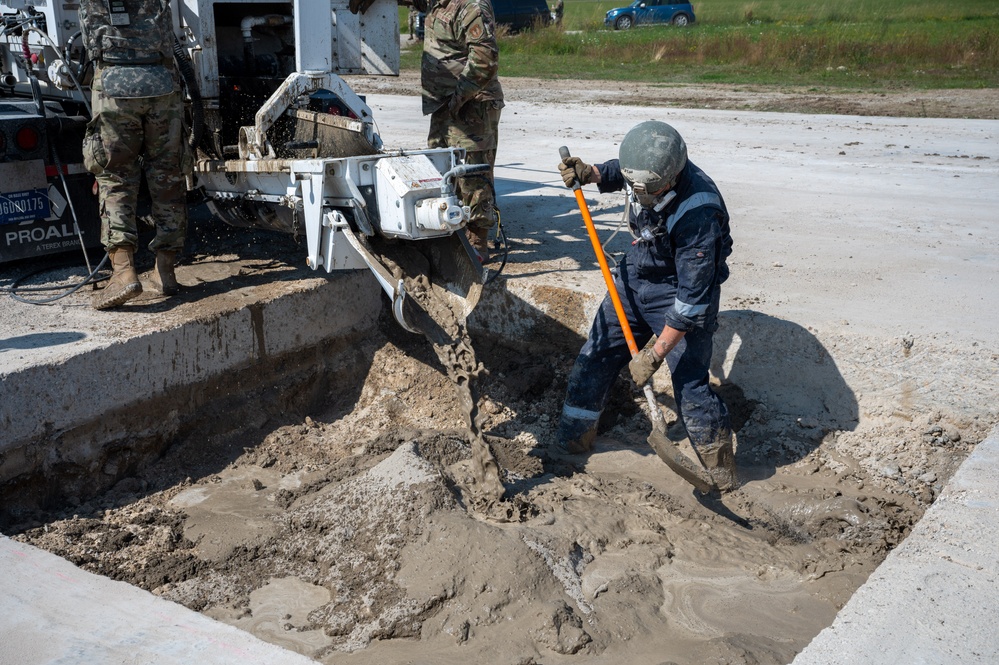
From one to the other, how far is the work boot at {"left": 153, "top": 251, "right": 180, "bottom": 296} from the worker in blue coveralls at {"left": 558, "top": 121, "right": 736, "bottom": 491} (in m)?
2.32

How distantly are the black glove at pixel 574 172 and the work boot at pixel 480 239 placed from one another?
4.57 ft

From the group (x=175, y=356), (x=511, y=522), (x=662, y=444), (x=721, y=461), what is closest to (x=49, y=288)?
(x=175, y=356)

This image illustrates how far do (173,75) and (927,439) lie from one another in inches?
170

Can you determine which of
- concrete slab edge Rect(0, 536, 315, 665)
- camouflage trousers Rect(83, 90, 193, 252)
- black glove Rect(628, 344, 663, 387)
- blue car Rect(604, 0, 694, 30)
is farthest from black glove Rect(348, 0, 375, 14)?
blue car Rect(604, 0, 694, 30)

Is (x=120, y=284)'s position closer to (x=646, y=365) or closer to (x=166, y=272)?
(x=166, y=272)

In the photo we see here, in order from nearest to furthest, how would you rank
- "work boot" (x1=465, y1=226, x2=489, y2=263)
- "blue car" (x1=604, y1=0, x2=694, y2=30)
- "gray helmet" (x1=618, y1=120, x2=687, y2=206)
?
"gray helmet" (x1=618, y1=120, x2=687, y2=206)
"work boot" (x1=465, y1=226, x2=489, y2=263)
"blue car" (x1=604, y1=0, x2=694, y2=30)

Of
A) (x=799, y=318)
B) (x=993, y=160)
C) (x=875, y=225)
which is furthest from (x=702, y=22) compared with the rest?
(x=799, y=318)

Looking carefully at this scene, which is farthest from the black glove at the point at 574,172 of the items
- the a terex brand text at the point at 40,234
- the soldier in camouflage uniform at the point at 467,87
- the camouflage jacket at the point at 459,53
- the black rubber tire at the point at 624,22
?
the black rubber tire at the point at 624,22

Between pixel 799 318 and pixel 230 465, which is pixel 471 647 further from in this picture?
pixel 799 318

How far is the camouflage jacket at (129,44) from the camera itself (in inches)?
181

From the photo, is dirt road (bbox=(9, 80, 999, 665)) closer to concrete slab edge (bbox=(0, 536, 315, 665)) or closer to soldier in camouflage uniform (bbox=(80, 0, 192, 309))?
concrete slab edge (bbox=(0, 536, 315, 665))

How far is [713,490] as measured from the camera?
441 centimetres

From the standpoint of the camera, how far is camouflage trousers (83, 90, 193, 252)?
4.75 m

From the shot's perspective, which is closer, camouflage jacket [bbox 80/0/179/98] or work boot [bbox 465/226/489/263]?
camouflage jacket [bbox 80/0/179/98]
